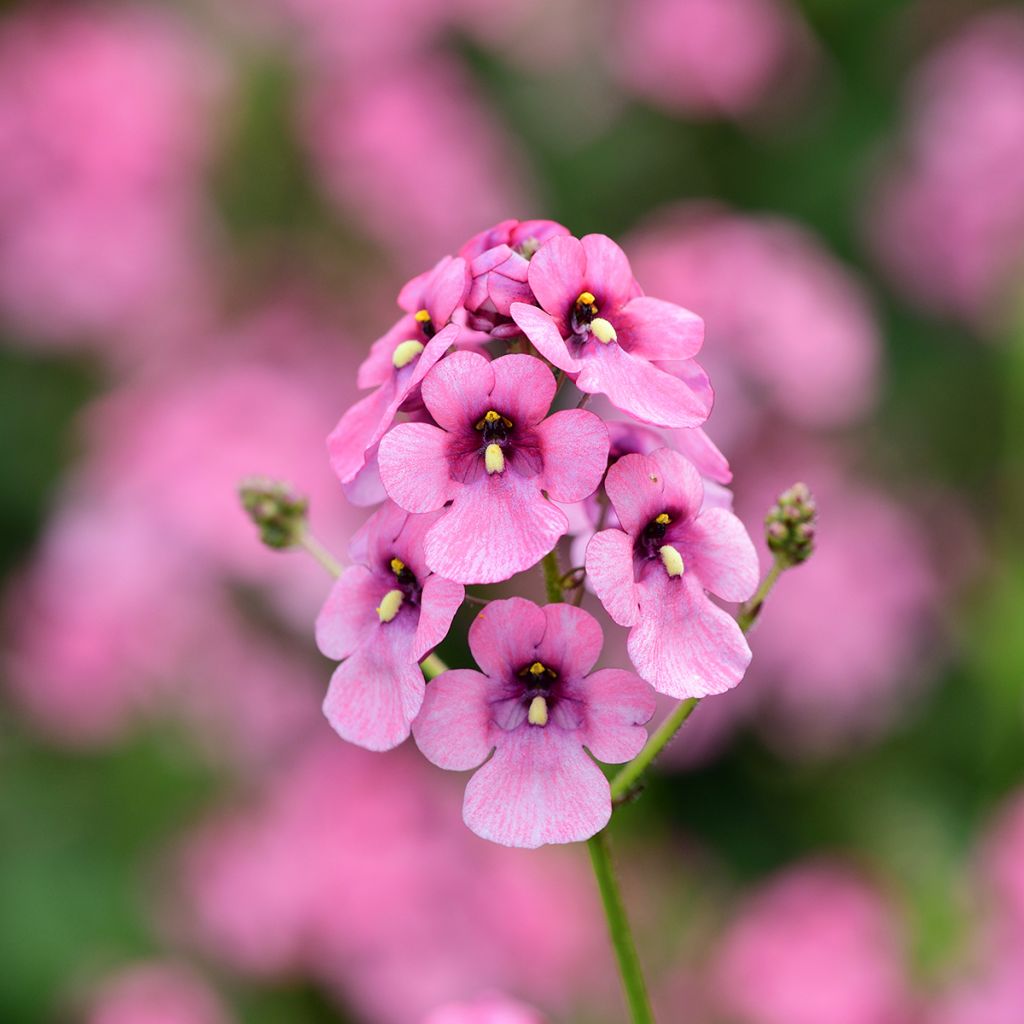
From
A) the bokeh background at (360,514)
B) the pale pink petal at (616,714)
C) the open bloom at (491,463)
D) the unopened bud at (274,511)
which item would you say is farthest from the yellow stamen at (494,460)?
the bokeh background at (360,514)

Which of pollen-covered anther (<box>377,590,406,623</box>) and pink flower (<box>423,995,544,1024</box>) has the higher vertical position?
pollen-covered anther (<box>377,590,406,623</box>)

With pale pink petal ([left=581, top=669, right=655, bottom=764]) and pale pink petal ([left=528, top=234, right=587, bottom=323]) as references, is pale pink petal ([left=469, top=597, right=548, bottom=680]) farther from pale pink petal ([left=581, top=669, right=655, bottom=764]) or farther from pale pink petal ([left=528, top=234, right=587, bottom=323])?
pale pink petal ([left=528, top=234, right=587, bottom=323])

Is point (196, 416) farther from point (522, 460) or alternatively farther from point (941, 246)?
point (522, 460)

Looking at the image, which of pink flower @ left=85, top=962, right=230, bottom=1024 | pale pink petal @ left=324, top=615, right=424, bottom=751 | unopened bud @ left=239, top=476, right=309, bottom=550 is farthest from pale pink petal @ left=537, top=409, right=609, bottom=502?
pink flower @ left=85, top=962, right=230, bottom=1024

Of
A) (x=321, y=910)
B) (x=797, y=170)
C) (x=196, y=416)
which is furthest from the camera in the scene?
(x=797, y=170)

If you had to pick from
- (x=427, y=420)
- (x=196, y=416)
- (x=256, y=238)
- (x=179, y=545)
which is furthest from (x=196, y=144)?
(x=427, y=420)
